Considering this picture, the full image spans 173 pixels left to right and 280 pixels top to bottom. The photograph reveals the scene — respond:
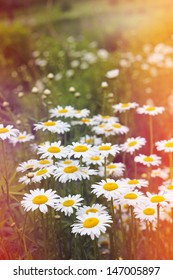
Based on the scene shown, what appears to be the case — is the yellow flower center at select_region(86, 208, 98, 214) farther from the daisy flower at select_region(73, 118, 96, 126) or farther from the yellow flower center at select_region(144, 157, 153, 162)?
the daisy flower at select_region(73, 118, 96, 126)

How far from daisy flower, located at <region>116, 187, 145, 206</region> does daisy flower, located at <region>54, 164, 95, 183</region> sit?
10 cm

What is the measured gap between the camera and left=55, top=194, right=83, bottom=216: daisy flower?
1.33 meters

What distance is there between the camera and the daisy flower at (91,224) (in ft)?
4.10

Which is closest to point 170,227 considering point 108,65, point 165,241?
point 165,241

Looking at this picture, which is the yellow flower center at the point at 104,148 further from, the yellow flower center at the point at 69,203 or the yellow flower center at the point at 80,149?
the yellow flower center at the point at 69,203

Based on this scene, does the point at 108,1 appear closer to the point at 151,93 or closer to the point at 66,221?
the point at 151,93

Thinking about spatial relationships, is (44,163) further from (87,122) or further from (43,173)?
(87,122)

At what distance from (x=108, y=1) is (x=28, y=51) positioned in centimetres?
187

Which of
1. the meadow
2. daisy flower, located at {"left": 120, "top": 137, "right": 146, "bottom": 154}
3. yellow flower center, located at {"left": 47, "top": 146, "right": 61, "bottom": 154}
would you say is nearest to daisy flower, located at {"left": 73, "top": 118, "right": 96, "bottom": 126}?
the meadow

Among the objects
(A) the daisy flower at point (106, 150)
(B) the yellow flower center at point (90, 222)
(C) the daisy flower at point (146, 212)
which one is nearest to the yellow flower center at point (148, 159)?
(A) the daisy flower at point (106, 150)

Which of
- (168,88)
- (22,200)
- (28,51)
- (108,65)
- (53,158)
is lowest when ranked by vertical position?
(22,200)

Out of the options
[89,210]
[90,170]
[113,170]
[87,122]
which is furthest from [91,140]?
[89,210]

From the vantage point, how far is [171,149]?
1468 millimetres

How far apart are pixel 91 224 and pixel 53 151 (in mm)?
259
